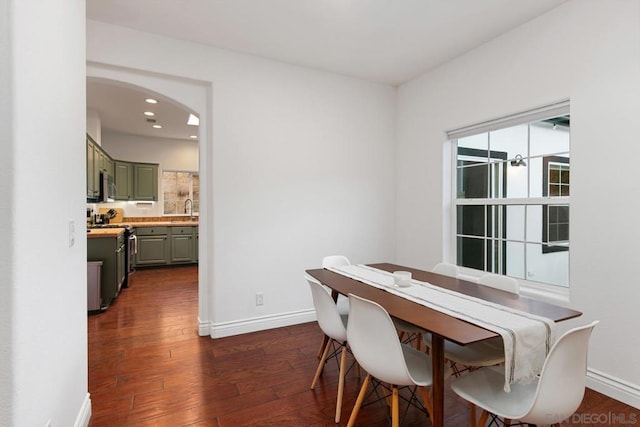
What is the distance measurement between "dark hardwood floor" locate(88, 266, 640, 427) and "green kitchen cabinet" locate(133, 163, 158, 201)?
12.4 ft

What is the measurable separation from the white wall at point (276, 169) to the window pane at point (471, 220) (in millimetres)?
904

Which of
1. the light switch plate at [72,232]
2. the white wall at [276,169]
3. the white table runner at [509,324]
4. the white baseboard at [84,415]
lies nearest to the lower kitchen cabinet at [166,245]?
the white wall at [276,169]

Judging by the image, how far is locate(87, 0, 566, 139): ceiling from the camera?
252 centimetres

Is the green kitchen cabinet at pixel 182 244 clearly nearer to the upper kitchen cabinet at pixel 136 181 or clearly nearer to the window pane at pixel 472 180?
the upper kitchen cabinet at pixel 136 181

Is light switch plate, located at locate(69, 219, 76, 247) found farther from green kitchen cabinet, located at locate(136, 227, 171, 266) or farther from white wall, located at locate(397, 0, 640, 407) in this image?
green kitchen cabinet, located at locate(136, 227, 171, 266)

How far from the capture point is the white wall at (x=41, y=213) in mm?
975

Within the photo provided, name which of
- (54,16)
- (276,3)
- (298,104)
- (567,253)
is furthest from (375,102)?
(54,16)

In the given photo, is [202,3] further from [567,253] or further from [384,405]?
[567,253]

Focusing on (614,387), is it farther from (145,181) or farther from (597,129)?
(145,181)

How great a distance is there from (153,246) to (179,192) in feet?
4.99

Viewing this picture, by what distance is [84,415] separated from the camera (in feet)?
6.05

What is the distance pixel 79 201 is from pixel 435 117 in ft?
11.1

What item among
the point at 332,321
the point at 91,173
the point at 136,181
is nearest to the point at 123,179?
the point at 136,181

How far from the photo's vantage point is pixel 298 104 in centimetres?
358
